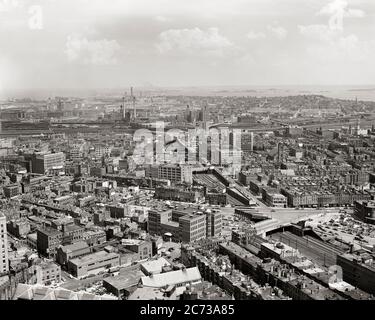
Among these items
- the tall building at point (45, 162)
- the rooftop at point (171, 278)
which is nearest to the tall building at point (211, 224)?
the rooftop at point (171, 278)

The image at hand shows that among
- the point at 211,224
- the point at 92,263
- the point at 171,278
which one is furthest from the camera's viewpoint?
the point at 211,224

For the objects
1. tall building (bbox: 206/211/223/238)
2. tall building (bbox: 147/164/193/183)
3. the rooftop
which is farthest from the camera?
tall building (bbox: 147/164/193/183)

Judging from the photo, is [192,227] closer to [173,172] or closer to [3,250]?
[3,250]

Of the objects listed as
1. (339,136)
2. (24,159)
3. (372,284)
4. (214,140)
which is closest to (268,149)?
(214,140)

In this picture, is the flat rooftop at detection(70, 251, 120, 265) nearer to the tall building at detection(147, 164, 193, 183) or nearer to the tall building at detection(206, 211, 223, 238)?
the tall building at detection(206, 211, 223, 238)

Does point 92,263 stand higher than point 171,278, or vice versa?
point 171,278

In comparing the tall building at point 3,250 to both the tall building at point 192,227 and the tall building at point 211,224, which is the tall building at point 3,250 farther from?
the tall building at point 211,224

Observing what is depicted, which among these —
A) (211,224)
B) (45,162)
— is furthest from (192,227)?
(45,162)

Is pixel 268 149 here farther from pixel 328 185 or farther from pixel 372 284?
pixel 372 284

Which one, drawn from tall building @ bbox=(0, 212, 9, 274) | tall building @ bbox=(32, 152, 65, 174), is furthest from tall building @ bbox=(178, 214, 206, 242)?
tall building @ bbox=(32, 152, 65, 174)
